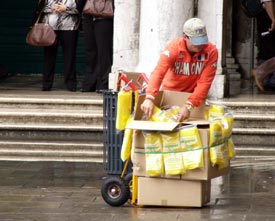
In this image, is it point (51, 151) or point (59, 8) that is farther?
point (59, 8)

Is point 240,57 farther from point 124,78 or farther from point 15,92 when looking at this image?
point 124,78

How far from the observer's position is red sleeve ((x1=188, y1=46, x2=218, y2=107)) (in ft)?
34.8

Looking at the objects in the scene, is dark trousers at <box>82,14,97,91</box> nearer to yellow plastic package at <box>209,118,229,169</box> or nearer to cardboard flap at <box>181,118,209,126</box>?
cardboard flap at <box>181,118,209,126</box>

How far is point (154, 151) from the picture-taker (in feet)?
34.3

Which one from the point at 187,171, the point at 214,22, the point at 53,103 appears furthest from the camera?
the point at 214,22

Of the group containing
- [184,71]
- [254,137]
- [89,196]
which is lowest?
[89,196]

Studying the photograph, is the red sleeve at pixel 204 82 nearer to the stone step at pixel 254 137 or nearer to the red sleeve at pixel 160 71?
the red sleeve at pixel 160 71

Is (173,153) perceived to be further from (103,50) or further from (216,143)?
(103,50)

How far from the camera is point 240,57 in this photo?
763 inches

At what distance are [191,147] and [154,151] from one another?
35cm

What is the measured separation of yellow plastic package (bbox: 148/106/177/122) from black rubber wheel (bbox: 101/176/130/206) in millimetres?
680

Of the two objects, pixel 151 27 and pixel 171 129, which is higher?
pixel 151 27

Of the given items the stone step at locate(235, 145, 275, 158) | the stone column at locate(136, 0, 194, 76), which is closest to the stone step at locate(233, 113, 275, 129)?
the stone step at locate(235, 145, 275, 158)

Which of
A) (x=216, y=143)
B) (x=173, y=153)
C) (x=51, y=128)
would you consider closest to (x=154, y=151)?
(x=173, y=153)
